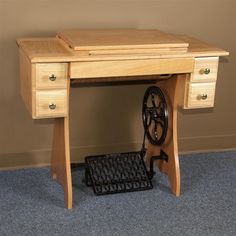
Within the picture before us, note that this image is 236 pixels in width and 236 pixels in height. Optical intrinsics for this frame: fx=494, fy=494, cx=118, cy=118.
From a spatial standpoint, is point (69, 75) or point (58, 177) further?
point (58, 177)

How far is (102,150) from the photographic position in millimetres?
3043

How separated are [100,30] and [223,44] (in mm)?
843

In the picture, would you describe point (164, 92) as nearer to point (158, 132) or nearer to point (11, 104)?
point (158, 132)

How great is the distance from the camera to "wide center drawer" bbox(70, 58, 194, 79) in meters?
2.24

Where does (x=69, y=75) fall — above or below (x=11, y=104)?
above

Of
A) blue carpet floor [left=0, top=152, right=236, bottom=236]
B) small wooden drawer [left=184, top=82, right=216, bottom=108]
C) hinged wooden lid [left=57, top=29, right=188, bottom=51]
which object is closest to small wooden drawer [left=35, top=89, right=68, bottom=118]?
hinged wooden lid [left=57, top=29, right=188, bottom=51]

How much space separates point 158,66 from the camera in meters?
2.35

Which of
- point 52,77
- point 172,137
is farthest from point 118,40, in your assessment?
point 172,137

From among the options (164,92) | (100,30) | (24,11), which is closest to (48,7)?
(24,11)

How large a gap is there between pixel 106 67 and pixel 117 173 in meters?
0.75

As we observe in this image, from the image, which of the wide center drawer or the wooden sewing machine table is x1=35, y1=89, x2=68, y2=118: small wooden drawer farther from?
the wide center drawer

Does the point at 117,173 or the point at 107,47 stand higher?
the point at 107,47

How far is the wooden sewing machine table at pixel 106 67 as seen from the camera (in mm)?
2223

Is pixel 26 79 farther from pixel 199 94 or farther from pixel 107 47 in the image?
pixel 199 94
